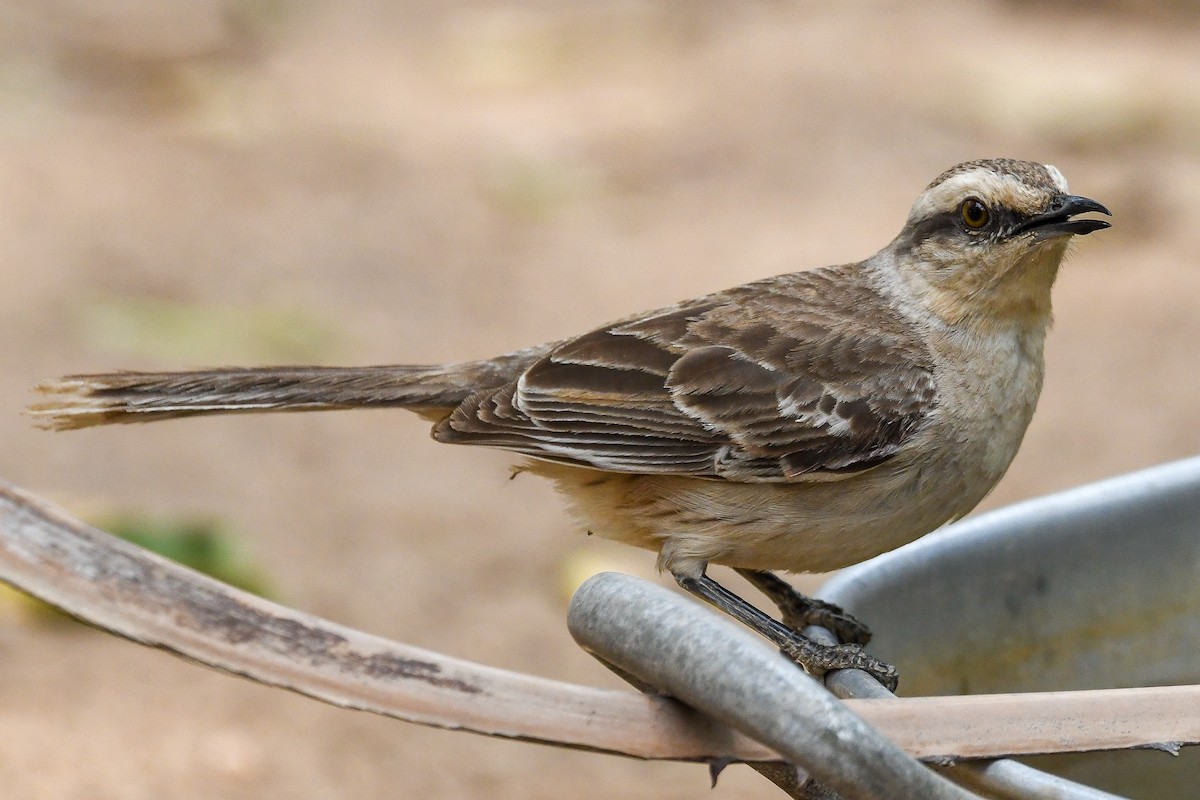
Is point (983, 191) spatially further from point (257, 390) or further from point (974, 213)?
point (257, 390)

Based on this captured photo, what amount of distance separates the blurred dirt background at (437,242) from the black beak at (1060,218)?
2189 millimetres

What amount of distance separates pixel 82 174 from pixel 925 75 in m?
7.76

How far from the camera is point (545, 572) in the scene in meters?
7.62

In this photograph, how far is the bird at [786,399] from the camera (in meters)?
3.91

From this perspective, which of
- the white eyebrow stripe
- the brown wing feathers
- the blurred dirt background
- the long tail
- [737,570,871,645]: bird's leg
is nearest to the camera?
[737,570,871,645]: bird's leg

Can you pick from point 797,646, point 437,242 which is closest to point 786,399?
point 797,646

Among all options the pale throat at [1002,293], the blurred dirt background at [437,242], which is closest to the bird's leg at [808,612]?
the pale throat at [1002,293]

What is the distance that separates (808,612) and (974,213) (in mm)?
1356

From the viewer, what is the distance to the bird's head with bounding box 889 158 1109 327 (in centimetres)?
410

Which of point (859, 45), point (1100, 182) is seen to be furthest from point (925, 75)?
point (1100, 182)

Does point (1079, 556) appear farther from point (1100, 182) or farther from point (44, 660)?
point (1100, 182)

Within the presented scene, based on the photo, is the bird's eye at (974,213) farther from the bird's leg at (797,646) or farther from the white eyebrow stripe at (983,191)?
the bird's leg at (797,646)

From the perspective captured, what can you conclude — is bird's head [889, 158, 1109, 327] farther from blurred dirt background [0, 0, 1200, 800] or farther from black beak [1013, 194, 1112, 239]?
blurred dirt background [0, 0, 1200, 800]

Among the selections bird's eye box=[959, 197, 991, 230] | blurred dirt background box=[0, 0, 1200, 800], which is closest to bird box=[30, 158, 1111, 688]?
bird's eye box=[959, 197, 991, 230]
